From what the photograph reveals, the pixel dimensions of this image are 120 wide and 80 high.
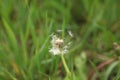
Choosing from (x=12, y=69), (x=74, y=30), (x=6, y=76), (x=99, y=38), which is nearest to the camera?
(x=6, y=76)

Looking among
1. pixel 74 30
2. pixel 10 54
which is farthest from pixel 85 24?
pixel 10 54

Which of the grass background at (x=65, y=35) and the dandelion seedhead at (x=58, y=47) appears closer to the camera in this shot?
the dandelion seedhead at (x=58, y=47)

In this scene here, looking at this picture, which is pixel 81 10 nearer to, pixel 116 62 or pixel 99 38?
pixel 99 38

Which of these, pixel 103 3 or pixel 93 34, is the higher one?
pixel 103 3

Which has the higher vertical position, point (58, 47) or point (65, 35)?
point (65, 35)

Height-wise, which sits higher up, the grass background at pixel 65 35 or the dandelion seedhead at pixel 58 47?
the grass background at pixel 65 35

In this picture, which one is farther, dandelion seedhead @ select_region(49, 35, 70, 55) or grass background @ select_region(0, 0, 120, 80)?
grass background @ select_region(0, 0, 120, 80)

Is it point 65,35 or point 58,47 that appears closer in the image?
point 58,47

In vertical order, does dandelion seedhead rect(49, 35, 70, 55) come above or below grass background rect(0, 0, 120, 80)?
below
